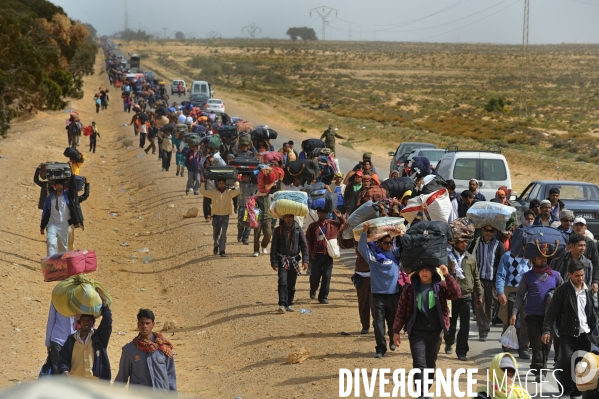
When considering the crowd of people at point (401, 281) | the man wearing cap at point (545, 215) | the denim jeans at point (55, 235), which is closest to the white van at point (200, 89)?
the crowd of people at point (401, 281)

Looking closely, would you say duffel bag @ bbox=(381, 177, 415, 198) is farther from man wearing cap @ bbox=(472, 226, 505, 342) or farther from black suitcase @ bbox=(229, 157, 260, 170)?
black suitcase @ bbox=(229, 157, 260, 170)

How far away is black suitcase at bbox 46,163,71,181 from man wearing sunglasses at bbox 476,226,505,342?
6776mm

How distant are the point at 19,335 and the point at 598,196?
11.1 meters

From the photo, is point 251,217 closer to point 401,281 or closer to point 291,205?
point 291,205

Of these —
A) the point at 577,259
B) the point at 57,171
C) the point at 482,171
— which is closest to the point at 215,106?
the point at 482,171

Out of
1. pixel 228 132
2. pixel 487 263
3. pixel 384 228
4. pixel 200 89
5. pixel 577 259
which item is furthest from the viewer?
pixel 200 89

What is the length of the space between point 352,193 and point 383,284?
17.3 ft

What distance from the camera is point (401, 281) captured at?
10.6 metres

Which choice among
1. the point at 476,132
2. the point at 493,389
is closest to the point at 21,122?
the point at 476,132

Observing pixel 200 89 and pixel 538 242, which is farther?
pixel 200 89

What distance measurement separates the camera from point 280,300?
511 inches

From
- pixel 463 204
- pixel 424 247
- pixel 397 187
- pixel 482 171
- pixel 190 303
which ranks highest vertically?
pixel 424 247

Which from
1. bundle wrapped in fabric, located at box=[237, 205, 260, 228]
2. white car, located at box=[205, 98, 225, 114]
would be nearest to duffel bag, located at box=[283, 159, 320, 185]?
bundle wrapped in fabric, located at box=[237, 205, 260, 228]

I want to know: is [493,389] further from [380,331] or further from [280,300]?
[280,300]
